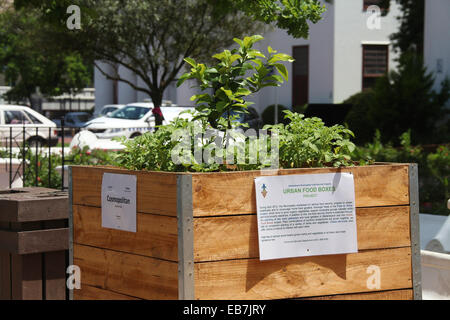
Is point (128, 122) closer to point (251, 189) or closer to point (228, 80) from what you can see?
point (228, 80)

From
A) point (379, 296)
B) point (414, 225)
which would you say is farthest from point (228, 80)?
point (379, 296)

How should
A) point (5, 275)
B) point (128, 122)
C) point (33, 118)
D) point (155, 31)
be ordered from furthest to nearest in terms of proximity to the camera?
point (128, 122) < point (155, 31) < point (33, 118) < point (5, 275)

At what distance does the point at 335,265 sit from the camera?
3.69m

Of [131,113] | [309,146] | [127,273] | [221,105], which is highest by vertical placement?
[131,113]

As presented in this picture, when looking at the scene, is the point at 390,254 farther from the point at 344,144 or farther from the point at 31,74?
the point at 31,74

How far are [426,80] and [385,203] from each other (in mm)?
14786

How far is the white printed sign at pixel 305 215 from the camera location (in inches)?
139

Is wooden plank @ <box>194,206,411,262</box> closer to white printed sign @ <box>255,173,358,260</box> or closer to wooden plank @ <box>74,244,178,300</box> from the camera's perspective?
white printed sign @ <box>255,173,358,260</box>

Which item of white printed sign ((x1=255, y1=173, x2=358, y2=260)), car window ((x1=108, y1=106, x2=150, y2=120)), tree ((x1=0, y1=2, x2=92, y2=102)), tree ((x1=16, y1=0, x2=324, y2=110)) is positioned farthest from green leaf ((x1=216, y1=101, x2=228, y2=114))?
tree ((x1=0, y1=2, x2=92, y2=102))

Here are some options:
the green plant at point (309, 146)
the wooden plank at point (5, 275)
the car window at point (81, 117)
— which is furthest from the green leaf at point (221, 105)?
the car window at point (81, 117)

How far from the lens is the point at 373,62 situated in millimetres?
32594

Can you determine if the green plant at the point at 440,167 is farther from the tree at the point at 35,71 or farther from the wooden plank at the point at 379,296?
the tree at the point at 35,71

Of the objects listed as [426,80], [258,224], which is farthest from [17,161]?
[426,80]

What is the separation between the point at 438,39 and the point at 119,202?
16.0 metres
